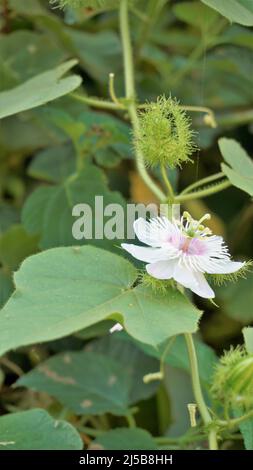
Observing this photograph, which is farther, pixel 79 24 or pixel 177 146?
pixel 79 24

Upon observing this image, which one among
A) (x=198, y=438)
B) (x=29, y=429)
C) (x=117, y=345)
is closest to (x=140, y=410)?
(x=117, y=345)

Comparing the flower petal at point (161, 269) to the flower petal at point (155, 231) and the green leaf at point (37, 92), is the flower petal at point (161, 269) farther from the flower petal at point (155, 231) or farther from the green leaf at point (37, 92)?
the green leaf at point (37, 92)

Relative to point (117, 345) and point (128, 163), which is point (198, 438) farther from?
point (128, 163)

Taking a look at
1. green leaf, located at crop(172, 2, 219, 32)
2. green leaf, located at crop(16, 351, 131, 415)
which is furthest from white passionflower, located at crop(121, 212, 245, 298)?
green leaf, located at crop(172, 2, 219, 32)

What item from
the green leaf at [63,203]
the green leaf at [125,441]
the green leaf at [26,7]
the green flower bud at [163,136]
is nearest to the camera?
the green flower bud at [163,136]

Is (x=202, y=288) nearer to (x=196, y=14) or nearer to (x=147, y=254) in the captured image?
(x=147, y=254)

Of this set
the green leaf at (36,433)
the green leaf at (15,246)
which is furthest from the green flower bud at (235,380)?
the green leaf at (15,246)

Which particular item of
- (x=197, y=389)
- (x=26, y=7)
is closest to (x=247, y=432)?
(x=197, y=389)
